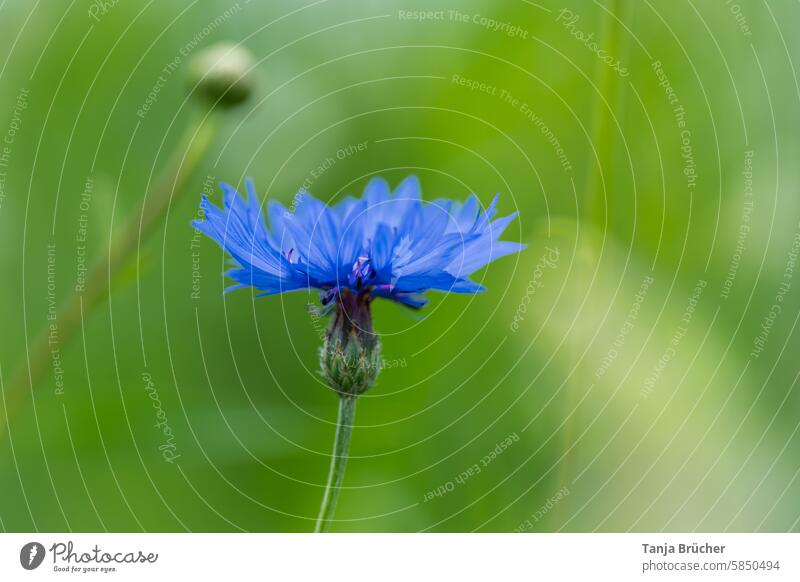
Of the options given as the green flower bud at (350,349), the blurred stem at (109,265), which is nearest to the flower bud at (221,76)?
the blurred stem at (109,265)

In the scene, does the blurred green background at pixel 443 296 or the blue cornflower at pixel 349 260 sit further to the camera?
the blurred green background at pixel 443 296

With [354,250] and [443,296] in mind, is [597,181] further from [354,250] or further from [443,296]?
[354,250]

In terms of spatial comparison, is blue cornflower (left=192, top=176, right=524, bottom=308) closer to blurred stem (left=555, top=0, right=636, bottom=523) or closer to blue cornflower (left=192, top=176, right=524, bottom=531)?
blue cornflower (left=192, top=176, right=524, bottom=531)
